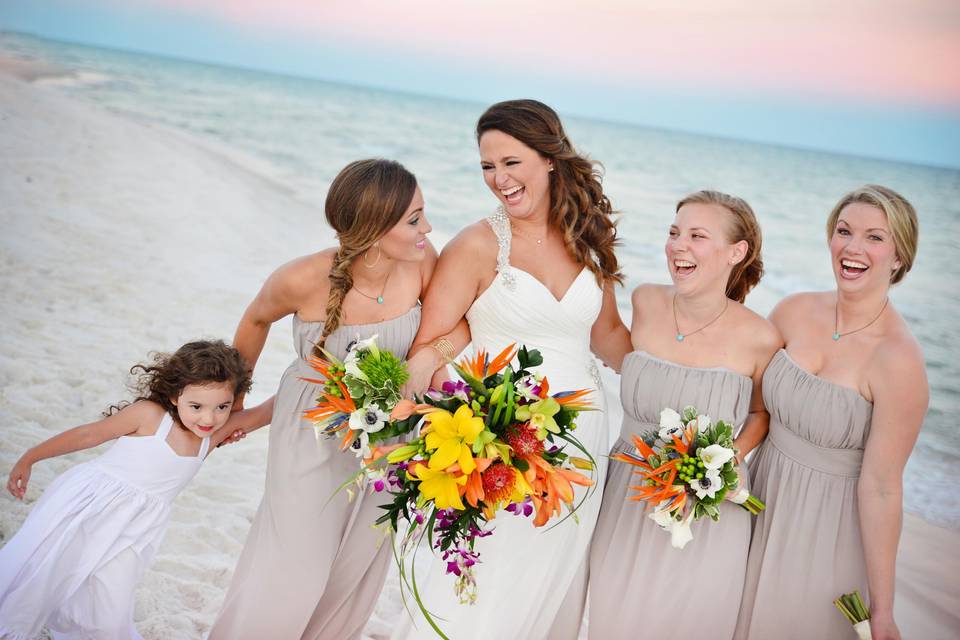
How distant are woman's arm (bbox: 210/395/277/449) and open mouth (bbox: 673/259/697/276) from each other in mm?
2098

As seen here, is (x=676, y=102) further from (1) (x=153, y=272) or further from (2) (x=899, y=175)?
(1) (x=153, y=272)

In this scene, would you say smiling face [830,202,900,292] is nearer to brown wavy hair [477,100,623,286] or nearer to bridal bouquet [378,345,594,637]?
brown wavy hair [477,100,623,286]

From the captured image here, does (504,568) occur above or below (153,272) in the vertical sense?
above

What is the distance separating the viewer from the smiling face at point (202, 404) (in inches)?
152

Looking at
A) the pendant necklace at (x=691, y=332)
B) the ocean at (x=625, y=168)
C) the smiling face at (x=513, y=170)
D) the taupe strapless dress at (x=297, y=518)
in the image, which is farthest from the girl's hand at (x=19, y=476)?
the ocean at (x=625, y=168)

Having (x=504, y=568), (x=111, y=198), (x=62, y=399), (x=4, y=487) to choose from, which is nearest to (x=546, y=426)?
(x=504, y=568)

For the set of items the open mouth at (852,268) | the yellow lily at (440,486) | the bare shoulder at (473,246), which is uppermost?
the open mouth at (852,268)

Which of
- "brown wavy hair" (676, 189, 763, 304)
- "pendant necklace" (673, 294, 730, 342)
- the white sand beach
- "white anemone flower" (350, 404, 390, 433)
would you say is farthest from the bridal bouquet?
the white sand beach

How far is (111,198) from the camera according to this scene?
1537 cm

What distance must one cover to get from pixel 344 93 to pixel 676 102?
3116cm

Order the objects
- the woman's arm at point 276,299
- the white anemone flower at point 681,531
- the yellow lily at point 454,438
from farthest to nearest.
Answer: the woman's arm at point 276,299, the white anemone flower at point 681,531, the yellow lily at point 454,438

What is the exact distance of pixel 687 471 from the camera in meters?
3.20

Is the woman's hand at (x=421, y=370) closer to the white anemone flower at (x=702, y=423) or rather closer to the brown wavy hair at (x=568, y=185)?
the brown wavy hair at (x=568, y=185)

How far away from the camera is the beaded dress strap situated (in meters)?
3.83
